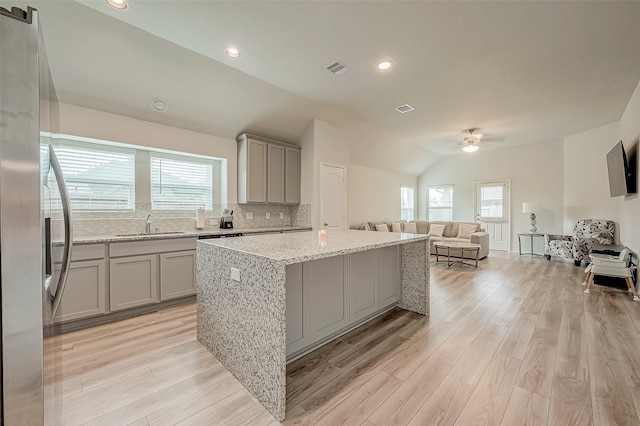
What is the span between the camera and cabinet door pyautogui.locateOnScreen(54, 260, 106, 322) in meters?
2.61

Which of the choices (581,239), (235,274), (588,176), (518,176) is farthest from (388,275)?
(518,176)

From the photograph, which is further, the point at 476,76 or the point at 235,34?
the point at 476,76

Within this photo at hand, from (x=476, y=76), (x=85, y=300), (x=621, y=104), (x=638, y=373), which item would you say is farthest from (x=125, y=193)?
(x=621, y=104)

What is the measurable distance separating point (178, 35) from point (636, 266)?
21.6ft

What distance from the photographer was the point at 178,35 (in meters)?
2.68

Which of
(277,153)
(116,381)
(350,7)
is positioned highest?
(350,7)

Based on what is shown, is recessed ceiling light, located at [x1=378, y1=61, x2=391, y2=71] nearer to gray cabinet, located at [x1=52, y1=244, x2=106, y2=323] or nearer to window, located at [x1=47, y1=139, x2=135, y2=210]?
window, located at [x1=47, y1=139, x2=135, y2=210]

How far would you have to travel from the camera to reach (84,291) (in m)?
2.70

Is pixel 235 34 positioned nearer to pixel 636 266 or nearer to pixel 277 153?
pixel 277 153

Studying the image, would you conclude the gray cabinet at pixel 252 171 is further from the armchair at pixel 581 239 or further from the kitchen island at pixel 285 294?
the armchair at pixel 581 239

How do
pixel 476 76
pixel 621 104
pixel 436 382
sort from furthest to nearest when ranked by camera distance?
pixel 621 104, pixel 476 76, pixel 436 382

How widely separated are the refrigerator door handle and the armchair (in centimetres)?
715

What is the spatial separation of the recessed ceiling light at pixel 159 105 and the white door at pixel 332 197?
8.39ft

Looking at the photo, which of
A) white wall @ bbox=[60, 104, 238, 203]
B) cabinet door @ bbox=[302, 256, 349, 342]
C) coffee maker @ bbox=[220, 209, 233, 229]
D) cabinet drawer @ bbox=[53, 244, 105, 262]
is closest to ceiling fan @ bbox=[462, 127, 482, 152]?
white wall @ bbox=[60, 104, 238, 203]
